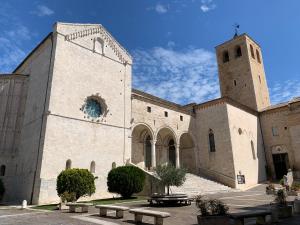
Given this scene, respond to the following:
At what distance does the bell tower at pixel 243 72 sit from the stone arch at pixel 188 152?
11879 millimetres

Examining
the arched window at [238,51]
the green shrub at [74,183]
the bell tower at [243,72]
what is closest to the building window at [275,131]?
the bell tower at [243,72]

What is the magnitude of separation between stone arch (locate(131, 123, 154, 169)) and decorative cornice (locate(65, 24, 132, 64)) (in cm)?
688

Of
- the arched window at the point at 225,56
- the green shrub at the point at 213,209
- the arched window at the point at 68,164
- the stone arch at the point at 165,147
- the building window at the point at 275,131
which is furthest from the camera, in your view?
the arched window at the point at 225,56

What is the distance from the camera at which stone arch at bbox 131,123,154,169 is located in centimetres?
2586

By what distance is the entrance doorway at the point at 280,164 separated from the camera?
100 ft

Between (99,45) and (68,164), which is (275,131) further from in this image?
(68,164)

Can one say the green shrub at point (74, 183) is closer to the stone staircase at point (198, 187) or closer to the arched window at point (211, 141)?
the stone staircase at point (198, 187)

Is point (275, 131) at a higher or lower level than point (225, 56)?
lower

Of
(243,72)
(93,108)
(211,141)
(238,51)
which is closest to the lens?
(93,108)

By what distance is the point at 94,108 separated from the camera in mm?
20750

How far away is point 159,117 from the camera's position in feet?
85.1

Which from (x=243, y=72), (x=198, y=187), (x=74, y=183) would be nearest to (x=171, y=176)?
(x=74, y=183)

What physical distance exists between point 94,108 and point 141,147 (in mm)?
8038

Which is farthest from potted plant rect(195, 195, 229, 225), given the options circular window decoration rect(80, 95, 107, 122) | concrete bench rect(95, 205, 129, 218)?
circular window decoration rect(80, 95, 107, 122)
